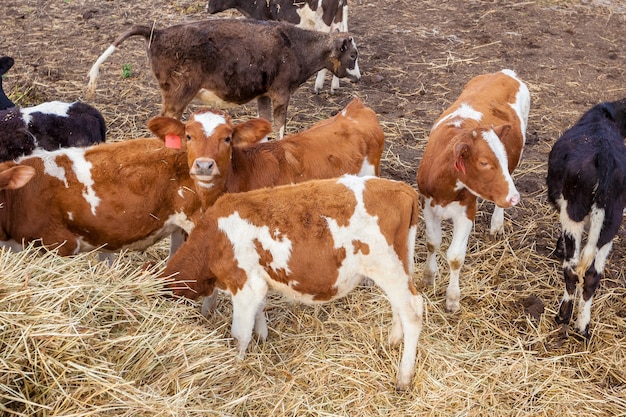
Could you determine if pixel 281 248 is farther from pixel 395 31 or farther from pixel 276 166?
pixel 395 31

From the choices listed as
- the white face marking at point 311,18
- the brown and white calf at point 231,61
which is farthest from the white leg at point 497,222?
the white face marking at point 311,18

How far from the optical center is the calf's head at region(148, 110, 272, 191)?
5502 mm

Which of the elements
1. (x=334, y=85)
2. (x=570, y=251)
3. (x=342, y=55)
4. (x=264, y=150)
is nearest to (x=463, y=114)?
(x=570, y=251)

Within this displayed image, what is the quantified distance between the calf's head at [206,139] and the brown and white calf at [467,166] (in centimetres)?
162

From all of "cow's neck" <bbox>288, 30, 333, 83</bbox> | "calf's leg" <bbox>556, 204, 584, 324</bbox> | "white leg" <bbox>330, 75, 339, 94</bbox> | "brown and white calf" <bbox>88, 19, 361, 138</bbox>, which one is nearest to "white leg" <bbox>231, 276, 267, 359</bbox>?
"calf's leg" <bbox>556, 204, 584, 324</bbox>

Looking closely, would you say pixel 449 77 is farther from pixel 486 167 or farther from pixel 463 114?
pixel 486 167

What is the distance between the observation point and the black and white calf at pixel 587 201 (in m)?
5.48

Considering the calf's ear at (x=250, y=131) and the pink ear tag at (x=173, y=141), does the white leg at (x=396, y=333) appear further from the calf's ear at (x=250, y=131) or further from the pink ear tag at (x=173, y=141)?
the pink ear tag at (x=173, y=141)

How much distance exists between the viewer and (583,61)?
11.8m

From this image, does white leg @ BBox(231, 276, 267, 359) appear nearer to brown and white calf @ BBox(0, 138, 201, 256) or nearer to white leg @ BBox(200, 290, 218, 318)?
white leg @ BBox(200, 290, 218, 318)

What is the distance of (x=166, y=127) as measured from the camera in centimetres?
578

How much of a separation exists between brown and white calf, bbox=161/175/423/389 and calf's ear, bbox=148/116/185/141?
3.08ft

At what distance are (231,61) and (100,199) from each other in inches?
123

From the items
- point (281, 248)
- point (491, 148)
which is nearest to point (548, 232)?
point (491, 148)
